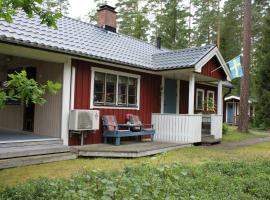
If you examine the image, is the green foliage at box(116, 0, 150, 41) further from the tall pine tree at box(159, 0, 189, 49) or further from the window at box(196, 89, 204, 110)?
the window at box(196, 89, 204, 110)

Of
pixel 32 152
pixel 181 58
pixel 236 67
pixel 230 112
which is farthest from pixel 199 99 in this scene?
pixel 230 112

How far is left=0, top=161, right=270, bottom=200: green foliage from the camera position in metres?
3.08

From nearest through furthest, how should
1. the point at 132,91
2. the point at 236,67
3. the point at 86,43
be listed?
the point at 86,43 → the point at 132,91 → the point at 236,67

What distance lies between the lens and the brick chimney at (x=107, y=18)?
12.7m

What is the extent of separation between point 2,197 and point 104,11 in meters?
10.6

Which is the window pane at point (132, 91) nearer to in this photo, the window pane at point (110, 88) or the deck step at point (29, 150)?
the window pane at point (110, 88)

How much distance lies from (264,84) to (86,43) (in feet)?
54.1

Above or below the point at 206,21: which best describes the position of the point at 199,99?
below

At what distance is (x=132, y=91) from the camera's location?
10.4 meters

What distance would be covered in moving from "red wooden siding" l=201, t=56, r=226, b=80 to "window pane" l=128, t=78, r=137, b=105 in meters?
2.58

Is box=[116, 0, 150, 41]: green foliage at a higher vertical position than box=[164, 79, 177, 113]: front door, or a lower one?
higher

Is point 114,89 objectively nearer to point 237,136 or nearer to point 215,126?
point 215,126

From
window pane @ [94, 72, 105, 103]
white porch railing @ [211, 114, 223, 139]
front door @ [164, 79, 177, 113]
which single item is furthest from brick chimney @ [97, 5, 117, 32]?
white porch railing @ [211, 114, 223, 139]

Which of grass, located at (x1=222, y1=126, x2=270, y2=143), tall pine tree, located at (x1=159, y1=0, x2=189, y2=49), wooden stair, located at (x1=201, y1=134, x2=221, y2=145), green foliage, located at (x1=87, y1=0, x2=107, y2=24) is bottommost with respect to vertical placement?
grass, located at (x1=222, y1=126, x2=270, y2=143)
